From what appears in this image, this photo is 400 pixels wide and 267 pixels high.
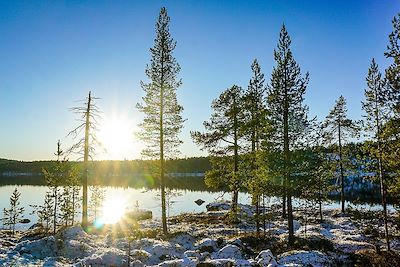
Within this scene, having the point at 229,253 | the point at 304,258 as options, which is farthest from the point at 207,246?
the point at 304,258

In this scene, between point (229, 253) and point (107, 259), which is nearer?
point (107, 259)

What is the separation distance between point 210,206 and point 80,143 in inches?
891

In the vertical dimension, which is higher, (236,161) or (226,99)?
(226,99)

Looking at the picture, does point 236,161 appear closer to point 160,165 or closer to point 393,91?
point 160,165

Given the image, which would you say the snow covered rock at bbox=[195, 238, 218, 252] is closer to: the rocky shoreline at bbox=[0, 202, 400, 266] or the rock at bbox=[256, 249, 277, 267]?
the rocky shoreline at bbox=[0, 202, 400, 266]

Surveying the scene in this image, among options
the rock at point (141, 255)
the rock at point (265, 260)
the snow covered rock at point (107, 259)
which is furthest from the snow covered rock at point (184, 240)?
the rock at point (265, 260)

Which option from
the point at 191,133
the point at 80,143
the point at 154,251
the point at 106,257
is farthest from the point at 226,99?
the point at 106,257

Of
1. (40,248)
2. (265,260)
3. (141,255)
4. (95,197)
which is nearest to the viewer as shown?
(265,260)

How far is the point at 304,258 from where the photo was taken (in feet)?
55.9

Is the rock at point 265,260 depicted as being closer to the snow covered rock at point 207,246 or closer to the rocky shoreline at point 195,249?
the rocky shoreline at point 195,249

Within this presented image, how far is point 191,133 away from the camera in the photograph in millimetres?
31672

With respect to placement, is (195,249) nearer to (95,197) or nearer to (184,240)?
(184,240)

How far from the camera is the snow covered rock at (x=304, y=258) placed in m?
16.5

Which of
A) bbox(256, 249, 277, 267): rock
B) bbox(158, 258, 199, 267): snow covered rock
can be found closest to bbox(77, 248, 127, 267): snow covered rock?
bbox(158, 258, 199, 267): snow covered rock
